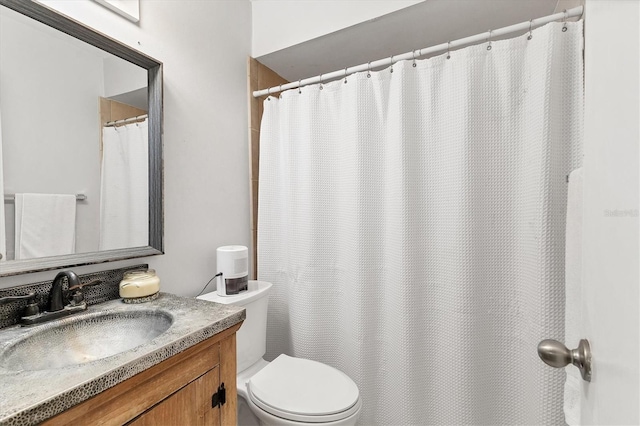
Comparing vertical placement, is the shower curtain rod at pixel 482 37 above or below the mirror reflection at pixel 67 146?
above

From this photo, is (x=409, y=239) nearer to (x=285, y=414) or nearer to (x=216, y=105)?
(x=285, y=414)

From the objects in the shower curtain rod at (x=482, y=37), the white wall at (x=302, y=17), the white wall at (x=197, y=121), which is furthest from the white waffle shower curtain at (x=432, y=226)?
the white wall at (x=302, y=17)

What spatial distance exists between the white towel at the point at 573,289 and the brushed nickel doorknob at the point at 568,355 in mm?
469

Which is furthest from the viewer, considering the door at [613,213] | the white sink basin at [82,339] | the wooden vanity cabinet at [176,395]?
the white sink basin at [82,339]

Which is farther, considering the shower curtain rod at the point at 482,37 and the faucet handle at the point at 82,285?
the shower curtain rod at the point at 482,37

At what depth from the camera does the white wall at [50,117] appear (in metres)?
0.88

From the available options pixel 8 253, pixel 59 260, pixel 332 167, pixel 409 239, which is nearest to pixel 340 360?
pixel 409 239

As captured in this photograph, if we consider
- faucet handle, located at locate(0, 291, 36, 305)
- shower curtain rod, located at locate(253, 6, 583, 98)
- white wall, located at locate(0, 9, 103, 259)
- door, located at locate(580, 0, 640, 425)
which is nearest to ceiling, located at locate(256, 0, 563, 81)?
shower curtain rod, located at locate(253, 6, 583, 98)

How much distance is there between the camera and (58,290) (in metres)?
0.90

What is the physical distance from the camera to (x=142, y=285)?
1060mm

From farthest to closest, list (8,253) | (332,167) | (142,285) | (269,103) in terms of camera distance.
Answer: (269,103) → (332,167) → (142,285) → (8,253)

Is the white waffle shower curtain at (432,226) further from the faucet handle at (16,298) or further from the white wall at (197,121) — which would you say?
the faucet handle at (16,298)

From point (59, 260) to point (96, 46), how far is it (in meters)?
0.75

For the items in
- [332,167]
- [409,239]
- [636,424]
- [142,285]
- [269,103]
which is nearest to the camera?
[636,424]
